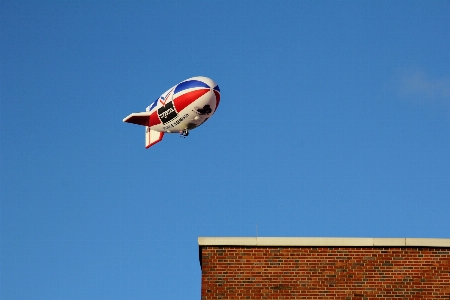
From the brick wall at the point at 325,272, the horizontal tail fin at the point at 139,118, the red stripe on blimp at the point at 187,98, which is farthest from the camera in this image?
the horizontal tail fin at the point at 139,118

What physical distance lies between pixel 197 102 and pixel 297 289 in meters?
25.3

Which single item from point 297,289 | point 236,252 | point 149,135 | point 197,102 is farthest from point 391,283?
point 149,135

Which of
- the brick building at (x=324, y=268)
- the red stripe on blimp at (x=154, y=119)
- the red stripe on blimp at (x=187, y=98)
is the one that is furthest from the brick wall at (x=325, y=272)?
the red stripe on blimp at (x=154, y=119)

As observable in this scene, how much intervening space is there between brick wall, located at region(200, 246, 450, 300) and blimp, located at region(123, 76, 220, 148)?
24651mm

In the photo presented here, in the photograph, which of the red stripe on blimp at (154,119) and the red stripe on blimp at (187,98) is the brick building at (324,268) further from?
the red stripe on blimp at (154,119)

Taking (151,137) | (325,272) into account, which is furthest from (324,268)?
(151,137)

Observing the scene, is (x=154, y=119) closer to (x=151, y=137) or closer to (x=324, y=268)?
(x=151, y=137)

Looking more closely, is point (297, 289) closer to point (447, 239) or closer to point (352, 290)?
point (352, 290)

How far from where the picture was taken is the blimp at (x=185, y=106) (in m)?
48.6

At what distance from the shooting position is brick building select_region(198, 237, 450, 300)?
80.0ft

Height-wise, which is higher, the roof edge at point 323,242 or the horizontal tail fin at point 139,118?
the horizontal tail fin at point 139,118

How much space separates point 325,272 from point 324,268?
0.12 m

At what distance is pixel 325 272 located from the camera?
80.4 feet

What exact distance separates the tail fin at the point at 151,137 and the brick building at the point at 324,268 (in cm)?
3122
